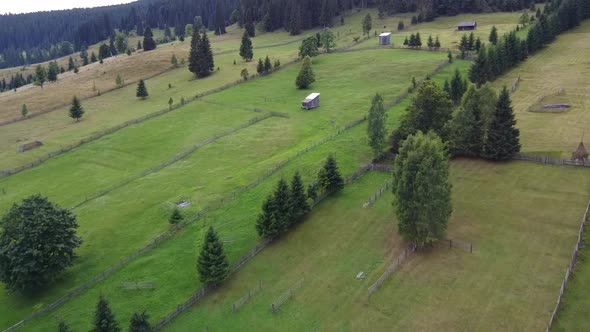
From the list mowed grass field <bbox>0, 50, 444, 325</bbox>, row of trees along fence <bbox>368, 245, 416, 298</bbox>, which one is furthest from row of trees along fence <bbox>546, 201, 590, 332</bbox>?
mowed grass field <bbox>0, 50, 444, 325</bbox>

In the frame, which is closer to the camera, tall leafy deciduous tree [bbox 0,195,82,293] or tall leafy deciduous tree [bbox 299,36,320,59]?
tall leafy deciduous tree [bbox 0,195,82,293]

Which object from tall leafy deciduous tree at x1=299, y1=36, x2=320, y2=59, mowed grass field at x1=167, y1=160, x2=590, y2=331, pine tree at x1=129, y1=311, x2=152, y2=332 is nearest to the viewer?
mowed grass field at x1=167, y1=160, x2=590, y2=331

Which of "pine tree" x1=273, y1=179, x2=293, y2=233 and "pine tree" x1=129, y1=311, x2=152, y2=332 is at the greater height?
"pine tree" x1=273, y1=179, x2=293, y2=233

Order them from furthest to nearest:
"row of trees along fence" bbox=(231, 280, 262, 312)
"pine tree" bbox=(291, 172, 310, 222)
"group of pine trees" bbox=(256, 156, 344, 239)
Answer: "pine tree" bbox=(291, 172, 310, 222) → "group of pine trees" bbox=(256, 156, 344, 239) → "row of trees along fence" bbox=(231, 280, 262, 312)

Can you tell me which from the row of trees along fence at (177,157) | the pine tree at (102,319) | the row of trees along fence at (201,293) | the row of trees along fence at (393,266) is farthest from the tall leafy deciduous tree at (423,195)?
the row of trees along fence at (177,157)

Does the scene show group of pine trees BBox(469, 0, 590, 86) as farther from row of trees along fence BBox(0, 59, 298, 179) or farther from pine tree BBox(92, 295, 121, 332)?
pine tree BBox(92, 295, 121, 332)

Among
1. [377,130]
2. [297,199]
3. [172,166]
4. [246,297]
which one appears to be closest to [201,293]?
[246,297]

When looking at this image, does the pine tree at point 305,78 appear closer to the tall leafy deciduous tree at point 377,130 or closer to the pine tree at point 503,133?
the tall leafy deciduous tree at point 377,130

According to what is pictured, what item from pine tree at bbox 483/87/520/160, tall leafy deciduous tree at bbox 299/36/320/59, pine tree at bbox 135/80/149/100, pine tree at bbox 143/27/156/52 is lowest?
pine tree at bbox 483/87/520/160
